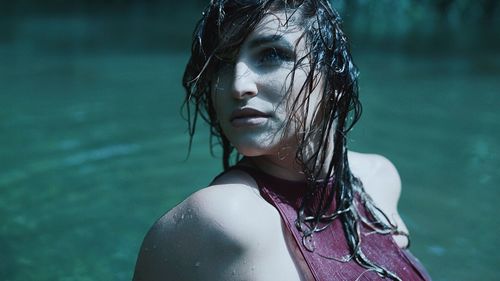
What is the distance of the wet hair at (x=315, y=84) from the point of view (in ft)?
5.24

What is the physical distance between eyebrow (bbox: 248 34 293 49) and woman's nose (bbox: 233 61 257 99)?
5 cm

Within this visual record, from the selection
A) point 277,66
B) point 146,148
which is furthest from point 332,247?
point 146,148

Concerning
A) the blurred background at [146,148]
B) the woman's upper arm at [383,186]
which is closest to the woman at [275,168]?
the woman's upper arm at [383,186]

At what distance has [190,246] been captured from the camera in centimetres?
144

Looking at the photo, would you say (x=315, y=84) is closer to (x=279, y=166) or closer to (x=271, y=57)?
(x=271, y=57)

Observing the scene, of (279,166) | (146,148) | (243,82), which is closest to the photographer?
(243,82)

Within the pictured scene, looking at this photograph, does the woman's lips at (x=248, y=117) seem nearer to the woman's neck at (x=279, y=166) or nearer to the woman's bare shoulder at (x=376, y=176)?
the woman's neck at (x=279, y=166)

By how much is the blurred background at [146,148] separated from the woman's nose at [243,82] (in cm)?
104

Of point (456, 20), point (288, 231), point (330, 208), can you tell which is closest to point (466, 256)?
point (330, 208)

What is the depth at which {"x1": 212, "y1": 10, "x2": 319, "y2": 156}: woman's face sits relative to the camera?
1.57 m

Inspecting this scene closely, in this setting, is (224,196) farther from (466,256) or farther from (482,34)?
(482,34)

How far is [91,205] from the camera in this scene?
3793 millimetres

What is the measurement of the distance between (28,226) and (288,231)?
7.77ft

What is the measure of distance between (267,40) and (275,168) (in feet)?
1.11
